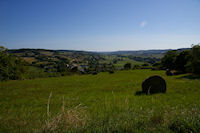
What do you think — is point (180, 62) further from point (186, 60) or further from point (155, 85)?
point (155, 85)

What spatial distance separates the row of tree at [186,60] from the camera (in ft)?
105

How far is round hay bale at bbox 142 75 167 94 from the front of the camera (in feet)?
46.6

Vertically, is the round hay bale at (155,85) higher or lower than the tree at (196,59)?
lower

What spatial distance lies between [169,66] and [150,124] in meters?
64.8

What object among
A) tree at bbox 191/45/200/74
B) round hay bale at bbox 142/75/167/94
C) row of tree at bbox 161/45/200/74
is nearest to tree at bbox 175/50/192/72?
row of tree at bbox 161/45/200/74

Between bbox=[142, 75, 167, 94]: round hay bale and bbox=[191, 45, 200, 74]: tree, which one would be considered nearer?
bbox=[142, 75, 167, 94]: round hay bale

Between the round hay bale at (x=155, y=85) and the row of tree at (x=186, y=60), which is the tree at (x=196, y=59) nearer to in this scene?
the row of tree at (x=186, y=60)

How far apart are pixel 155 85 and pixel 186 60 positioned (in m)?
41.9

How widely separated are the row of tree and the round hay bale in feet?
81.2

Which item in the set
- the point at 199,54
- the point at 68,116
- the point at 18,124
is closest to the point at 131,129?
the point at 68,116

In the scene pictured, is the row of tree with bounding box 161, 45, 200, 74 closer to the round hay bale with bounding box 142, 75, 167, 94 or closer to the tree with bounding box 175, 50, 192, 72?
the tree with bounding box 175, 50, 192, 72

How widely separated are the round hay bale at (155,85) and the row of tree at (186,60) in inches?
975

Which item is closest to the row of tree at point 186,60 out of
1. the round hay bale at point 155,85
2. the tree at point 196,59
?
the tree at point 196,59

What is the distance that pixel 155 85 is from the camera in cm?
1447
